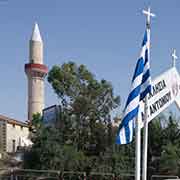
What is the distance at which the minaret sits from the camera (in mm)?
60094

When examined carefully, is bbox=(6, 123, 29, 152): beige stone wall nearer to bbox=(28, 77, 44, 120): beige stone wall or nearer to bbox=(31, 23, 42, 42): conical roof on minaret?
bbox=(28, 77, 44, 120): beige stone wall

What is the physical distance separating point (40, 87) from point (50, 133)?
2746cm

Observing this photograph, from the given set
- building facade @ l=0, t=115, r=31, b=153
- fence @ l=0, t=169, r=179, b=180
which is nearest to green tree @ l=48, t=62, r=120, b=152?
fence @ l=0, t=169, r=179, b=180

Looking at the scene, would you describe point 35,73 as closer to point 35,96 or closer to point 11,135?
point 35,96

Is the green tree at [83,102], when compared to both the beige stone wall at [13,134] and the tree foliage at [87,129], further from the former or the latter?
the beige stone wall at [13,134]

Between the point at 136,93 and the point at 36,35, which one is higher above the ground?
the point at 36,35

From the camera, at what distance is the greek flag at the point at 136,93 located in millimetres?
9414

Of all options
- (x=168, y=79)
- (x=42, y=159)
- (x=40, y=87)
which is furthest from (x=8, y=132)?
(x=168, y=79)

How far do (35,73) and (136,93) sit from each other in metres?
51.3

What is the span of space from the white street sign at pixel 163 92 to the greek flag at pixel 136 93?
1.36 metres

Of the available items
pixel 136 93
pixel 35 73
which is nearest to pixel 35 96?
pixel 35 73

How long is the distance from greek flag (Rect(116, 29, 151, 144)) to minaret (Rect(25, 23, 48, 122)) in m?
50.4

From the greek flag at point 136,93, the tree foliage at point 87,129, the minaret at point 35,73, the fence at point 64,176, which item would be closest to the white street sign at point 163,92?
the greek flag at point 136,93

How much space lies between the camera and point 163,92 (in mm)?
12805
